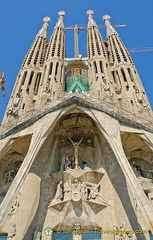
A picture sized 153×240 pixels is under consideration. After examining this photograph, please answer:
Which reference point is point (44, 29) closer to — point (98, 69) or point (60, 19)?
point (60, 19)

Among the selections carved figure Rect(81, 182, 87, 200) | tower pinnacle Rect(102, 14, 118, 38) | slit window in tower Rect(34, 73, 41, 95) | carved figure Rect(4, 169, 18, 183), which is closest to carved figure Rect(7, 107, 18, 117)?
slit window in tower Rect(34, 73, 41, 95)

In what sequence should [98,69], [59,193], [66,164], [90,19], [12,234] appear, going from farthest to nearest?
[90,19] < [98,69] < [66,164] < [59,193] < [12,234]

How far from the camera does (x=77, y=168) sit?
44.1ft

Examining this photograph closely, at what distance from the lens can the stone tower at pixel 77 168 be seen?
10.9 m

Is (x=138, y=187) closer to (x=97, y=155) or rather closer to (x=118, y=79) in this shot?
(x=97, y=155)

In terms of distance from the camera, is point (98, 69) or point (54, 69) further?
point (54, 69)

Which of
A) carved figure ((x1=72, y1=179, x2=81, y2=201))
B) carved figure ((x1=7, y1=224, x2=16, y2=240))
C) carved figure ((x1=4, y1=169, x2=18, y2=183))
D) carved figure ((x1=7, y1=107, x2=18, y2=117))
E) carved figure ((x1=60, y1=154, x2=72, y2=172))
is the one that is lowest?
carved figure ((x1=7, y1=224, x2=16, y2=240))

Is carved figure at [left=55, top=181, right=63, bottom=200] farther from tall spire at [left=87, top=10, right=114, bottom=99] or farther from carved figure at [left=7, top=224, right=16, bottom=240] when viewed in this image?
tall spire at [left=87, top=10, right=114, bottom=99]

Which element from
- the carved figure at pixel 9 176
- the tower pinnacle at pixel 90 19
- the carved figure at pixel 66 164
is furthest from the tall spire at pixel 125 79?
the carved figure at pixel 9 176

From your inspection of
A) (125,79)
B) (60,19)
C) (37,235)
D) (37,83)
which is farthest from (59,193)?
(60,19)

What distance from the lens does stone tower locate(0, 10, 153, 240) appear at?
10.9 meters

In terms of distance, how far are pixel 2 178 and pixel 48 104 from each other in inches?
221

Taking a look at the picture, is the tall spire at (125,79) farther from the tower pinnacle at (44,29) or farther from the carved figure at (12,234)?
the carved figure at (12,234)

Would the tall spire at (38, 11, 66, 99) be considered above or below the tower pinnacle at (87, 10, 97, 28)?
below
